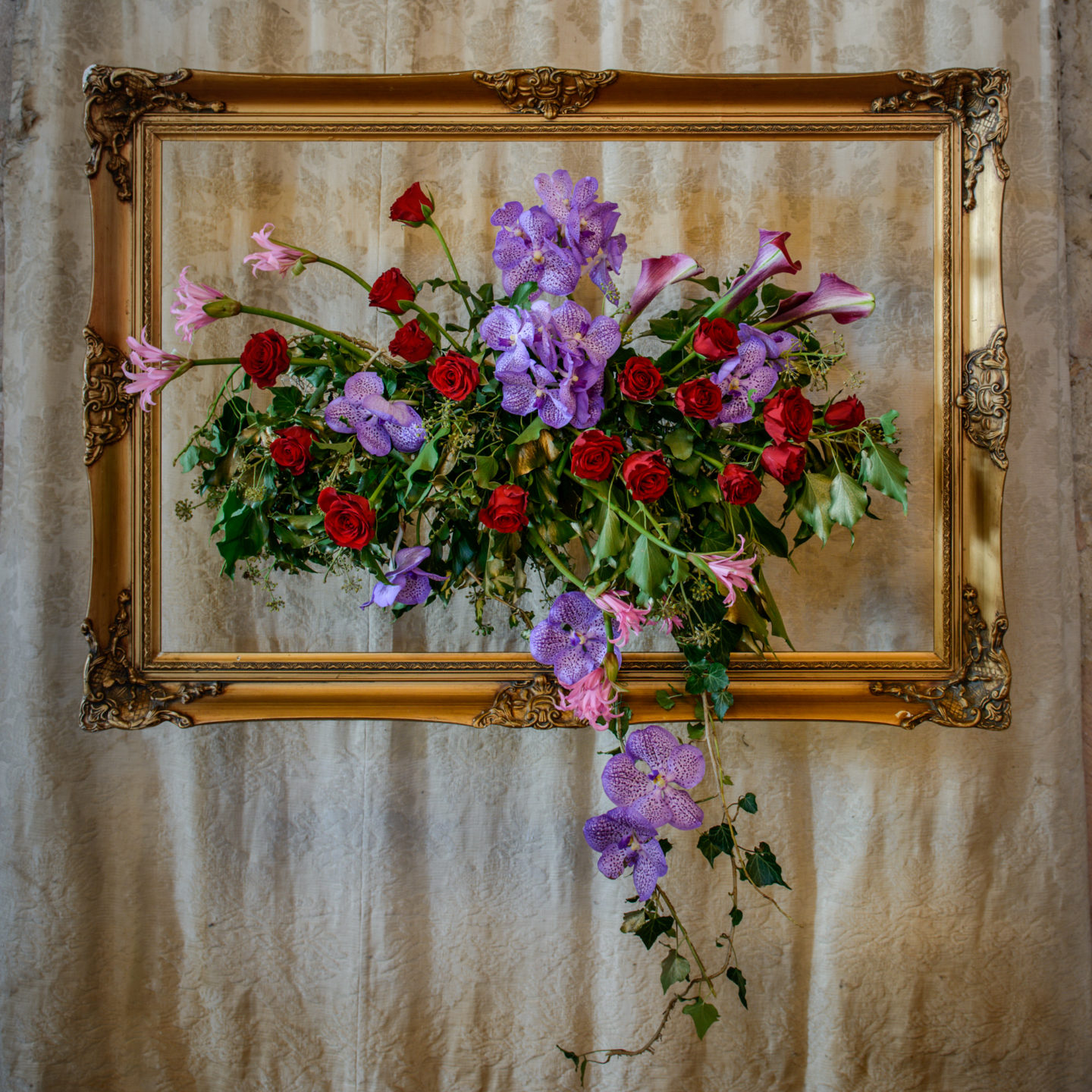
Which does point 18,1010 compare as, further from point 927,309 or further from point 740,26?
point 740,26

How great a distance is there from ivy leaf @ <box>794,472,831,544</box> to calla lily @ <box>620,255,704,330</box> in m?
0.28

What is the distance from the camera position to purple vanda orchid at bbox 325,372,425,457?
837mm

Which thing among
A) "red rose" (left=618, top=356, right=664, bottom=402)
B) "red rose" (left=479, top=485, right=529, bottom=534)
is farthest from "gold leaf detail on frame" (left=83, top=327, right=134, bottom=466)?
"red rose" (left=618, top=356, right=664, bottom=402)

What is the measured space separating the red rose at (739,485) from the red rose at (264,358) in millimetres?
509

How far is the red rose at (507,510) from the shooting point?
30.1 inches

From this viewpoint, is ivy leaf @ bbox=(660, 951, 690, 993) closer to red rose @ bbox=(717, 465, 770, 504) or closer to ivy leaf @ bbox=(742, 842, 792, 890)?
ivy leaf @ bbox=(742, 842, 792, 890)

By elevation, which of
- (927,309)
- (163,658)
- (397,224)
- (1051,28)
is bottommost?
(163,658)

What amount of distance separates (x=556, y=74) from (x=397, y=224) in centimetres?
30

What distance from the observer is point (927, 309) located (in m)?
1.04

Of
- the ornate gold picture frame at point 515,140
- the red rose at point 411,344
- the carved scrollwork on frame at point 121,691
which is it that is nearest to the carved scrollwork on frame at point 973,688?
the ornate gold picture frame at point 515,140

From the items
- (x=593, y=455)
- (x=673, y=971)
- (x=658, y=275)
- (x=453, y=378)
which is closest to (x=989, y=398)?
(x=658, y=275)

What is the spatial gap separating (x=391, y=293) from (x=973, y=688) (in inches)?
36.5

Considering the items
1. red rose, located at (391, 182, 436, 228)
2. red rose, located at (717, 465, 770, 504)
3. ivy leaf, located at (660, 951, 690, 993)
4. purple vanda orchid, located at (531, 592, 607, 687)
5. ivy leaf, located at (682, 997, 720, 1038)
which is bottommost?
ivy leaf, located at (682, 997, 720, 1038)

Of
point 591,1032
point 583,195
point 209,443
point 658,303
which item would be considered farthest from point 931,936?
point 209,443
